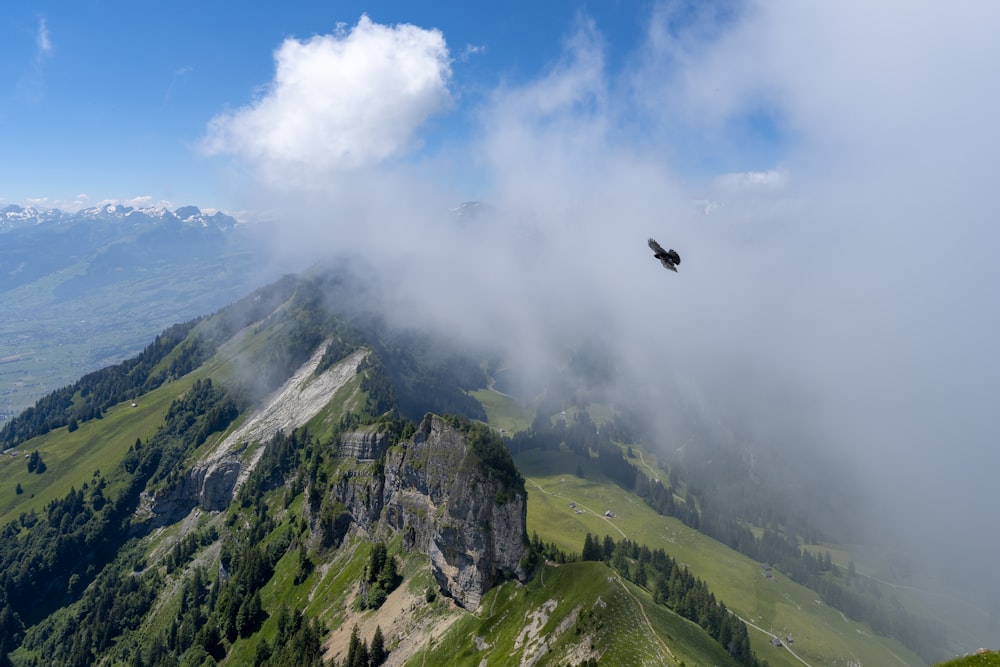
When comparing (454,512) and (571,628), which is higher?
(454,512)

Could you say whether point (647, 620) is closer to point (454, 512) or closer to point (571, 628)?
point (571, 628)

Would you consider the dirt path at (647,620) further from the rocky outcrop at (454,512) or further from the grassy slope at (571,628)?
the rocky outcrop at (454,512)

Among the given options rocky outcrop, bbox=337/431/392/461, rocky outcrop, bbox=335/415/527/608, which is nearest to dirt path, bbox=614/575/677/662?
rocky outcrop, bbox=335/415/527/608

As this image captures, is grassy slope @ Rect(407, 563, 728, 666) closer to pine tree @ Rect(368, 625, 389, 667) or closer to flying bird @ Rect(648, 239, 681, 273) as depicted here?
pine tree @ Rect(368, 625, 389, 667)

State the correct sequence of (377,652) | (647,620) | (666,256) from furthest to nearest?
(377,652) → (647,620) → (666,256)

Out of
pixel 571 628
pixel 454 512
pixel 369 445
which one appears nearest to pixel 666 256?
pixel 571 628

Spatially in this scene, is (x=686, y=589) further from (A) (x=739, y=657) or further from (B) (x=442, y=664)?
(B) (x=442, y=664)

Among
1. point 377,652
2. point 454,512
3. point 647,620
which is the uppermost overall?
point 454,512

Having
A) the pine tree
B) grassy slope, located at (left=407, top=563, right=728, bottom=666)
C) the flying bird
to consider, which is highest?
the flying bird

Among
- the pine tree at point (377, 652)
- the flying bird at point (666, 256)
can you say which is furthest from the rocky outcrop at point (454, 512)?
the flying bird at point (666, 256)

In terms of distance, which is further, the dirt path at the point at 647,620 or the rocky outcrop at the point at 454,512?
the rocky outcrop at the point at 454,512
